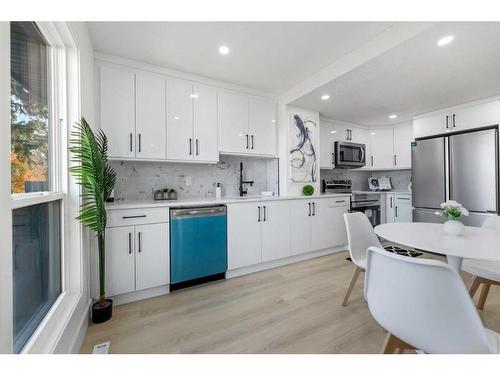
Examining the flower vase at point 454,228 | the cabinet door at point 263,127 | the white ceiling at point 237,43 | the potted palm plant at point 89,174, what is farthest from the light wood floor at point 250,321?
the white ceiling at point 237,43

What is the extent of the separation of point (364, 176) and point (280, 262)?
3229mm

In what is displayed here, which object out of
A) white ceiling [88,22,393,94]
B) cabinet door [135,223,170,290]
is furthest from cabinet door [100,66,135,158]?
cabinet door [135,223,170,290]

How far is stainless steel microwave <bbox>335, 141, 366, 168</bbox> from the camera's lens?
12.9 ft

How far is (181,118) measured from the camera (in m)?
2.61

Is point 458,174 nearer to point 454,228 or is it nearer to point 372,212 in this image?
point 372,212

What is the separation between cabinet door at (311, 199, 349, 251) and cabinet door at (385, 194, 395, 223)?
1228 mm

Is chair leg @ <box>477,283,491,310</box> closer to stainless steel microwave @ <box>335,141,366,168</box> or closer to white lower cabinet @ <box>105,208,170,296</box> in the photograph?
stainless steel microwave @ <box>335,141,366,168</box>

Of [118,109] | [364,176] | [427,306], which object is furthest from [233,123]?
[364,176]

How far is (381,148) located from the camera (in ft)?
14.9
